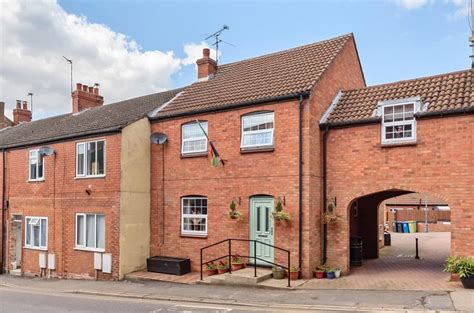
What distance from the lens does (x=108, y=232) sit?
1684cm

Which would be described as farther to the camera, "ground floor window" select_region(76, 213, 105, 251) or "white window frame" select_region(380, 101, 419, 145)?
"ground floor window" select_region(76, 213, 105, 251)

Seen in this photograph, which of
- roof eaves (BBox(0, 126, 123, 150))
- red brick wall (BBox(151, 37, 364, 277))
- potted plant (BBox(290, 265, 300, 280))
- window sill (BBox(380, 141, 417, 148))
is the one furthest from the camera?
roof eaves (BBox(0, 126, 123, 150))

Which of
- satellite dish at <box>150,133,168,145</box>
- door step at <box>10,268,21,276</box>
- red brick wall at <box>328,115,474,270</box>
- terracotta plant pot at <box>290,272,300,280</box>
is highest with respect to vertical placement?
satellite dish at <box>150,133,168,145</box>

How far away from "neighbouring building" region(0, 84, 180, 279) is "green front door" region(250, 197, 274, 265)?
189 inches

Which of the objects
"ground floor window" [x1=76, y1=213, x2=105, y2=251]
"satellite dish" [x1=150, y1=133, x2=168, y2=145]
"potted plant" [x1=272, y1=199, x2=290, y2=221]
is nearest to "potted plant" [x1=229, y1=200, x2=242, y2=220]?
"potted plant" [x1=272, y1=199, x2=290, y2=221]

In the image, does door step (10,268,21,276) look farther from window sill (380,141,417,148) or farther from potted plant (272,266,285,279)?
window sill (380,141,417,148)

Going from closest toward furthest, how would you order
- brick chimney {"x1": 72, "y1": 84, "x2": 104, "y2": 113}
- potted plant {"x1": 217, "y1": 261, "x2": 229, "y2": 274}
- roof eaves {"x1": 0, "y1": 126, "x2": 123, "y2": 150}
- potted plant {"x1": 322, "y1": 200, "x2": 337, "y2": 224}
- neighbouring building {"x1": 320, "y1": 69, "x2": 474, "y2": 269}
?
neighbouring building {"x1": 320, "y1": 69, "x2": 474, "y2": 269}, potted plant {"x1": 322, "y1": 200, "x2": 337, "y2": 224}, potted plant {"x1": 217, "y1": 261, "x2": 229, "y2": 274}, roof eaves {"x1": 0, "y1": 126, "x2": 123, "y2": 150}, brick chimney {"x1": 72, "y1": 84, "x2": 104, "y2": 113}

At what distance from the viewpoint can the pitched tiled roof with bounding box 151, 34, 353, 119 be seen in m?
15.4

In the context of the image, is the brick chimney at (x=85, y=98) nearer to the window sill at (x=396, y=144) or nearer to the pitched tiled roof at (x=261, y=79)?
the pitched tiled roof at (x=261, y=79)

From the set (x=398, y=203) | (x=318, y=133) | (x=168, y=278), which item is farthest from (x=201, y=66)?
(x=398, y=203)

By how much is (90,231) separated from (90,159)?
9.50 ft

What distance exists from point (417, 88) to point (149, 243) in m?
11.2

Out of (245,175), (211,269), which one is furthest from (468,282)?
(211,269)

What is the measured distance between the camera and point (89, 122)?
20.3 metres
